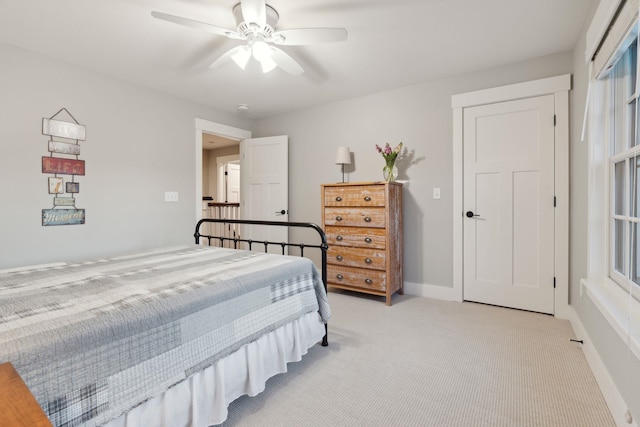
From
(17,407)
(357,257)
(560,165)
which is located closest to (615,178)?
(560,165)

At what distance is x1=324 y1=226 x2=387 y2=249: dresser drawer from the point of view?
310 centimetres

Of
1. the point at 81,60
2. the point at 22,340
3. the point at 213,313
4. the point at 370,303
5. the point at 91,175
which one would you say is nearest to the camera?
the point at 22,340

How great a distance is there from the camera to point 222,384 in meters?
1.37

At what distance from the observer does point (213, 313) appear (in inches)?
54.3

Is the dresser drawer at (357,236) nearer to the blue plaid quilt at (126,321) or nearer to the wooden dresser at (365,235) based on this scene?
the wooden dresser at (365,235)

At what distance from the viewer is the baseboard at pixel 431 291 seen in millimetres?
3202

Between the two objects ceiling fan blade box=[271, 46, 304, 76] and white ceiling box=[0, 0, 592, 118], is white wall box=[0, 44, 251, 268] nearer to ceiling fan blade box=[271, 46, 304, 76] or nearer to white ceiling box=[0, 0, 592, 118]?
white ceiling box=[0, 0, 592, 118]

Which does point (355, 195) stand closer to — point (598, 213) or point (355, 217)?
point (355, 217)

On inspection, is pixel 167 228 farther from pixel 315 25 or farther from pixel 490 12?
pixel 490 12

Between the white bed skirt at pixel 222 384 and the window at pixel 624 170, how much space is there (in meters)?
1.72

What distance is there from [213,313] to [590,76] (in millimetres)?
2614

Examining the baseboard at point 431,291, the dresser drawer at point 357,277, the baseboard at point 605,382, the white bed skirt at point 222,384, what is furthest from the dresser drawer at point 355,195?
the baseboard at point 605,382

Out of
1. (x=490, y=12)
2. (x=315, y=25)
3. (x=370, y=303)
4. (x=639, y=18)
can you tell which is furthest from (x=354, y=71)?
(x=370, y=303)

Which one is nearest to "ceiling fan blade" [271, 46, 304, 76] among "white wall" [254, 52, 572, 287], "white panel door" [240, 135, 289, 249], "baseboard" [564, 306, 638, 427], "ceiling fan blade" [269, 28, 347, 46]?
"ceiling fan blade" [269, 28, 347, 46]
